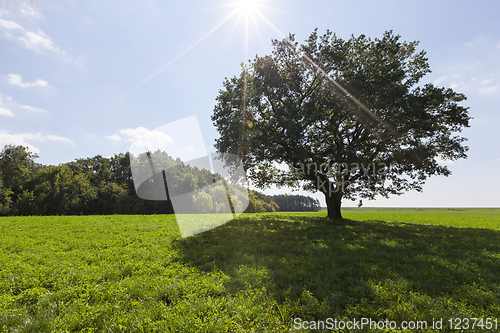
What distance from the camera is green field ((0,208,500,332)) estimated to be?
200 inches

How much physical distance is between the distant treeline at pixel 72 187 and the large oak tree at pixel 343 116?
1785 cm

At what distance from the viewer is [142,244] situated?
37.8 ft

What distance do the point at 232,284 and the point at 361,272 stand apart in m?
4.63

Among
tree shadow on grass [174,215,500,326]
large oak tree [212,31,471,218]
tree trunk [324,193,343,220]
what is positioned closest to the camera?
tree shadow on grass [174,215,500,326]

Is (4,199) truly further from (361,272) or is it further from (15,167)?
(361,272)

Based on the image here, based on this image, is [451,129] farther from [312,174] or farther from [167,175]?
[167,175]

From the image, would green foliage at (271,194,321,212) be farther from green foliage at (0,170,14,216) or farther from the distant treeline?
green foliage at (0,170,14,216)

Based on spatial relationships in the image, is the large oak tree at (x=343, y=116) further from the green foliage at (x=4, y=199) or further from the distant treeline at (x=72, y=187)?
the green foliage at (x=4, y=199)

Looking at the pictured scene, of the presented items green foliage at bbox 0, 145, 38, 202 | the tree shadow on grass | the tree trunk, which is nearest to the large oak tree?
the tree trunk

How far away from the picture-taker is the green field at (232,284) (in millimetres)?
5070

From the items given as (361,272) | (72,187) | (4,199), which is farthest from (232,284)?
(72,187)

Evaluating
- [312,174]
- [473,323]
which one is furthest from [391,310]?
[312,174]

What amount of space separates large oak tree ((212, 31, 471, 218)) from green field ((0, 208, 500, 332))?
8924mm

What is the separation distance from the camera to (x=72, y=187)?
171 feet
